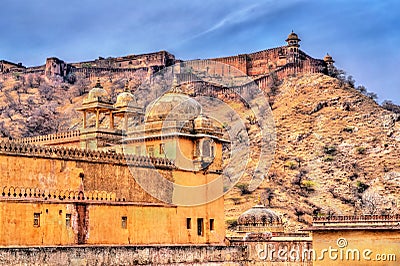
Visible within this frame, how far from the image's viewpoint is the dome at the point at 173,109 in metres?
29.3

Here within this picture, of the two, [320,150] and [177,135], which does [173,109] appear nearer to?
[177,135]

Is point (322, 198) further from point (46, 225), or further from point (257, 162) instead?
point (46, 225)

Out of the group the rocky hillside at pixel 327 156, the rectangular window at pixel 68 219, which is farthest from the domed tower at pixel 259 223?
the rocky hillside at pixel 327 156

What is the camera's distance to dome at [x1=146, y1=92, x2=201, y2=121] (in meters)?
29.3

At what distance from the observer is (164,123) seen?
95.1ft

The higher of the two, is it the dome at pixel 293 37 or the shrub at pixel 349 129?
the dome at pixel 293 37

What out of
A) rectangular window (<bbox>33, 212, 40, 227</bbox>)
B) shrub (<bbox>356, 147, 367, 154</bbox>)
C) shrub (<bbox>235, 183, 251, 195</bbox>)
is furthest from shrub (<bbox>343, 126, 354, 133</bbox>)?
rectangular window (<bbox>33, 212, 40, 227</bbox>)

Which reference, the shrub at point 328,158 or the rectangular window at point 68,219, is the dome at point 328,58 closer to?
the shrub at point 328,158

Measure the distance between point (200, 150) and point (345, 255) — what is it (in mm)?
6604

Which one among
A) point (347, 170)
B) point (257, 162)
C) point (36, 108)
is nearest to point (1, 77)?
point (36, 108)

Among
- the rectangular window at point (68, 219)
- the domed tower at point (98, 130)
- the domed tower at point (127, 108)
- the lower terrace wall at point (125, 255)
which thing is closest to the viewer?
the lower terrace wall at point (125, 255)

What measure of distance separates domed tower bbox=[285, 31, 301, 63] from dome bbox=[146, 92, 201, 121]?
177ft

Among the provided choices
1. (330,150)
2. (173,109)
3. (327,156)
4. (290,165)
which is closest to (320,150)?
(330,150)

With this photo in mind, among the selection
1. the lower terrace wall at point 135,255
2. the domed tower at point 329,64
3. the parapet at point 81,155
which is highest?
the domed tower at point 329,64
